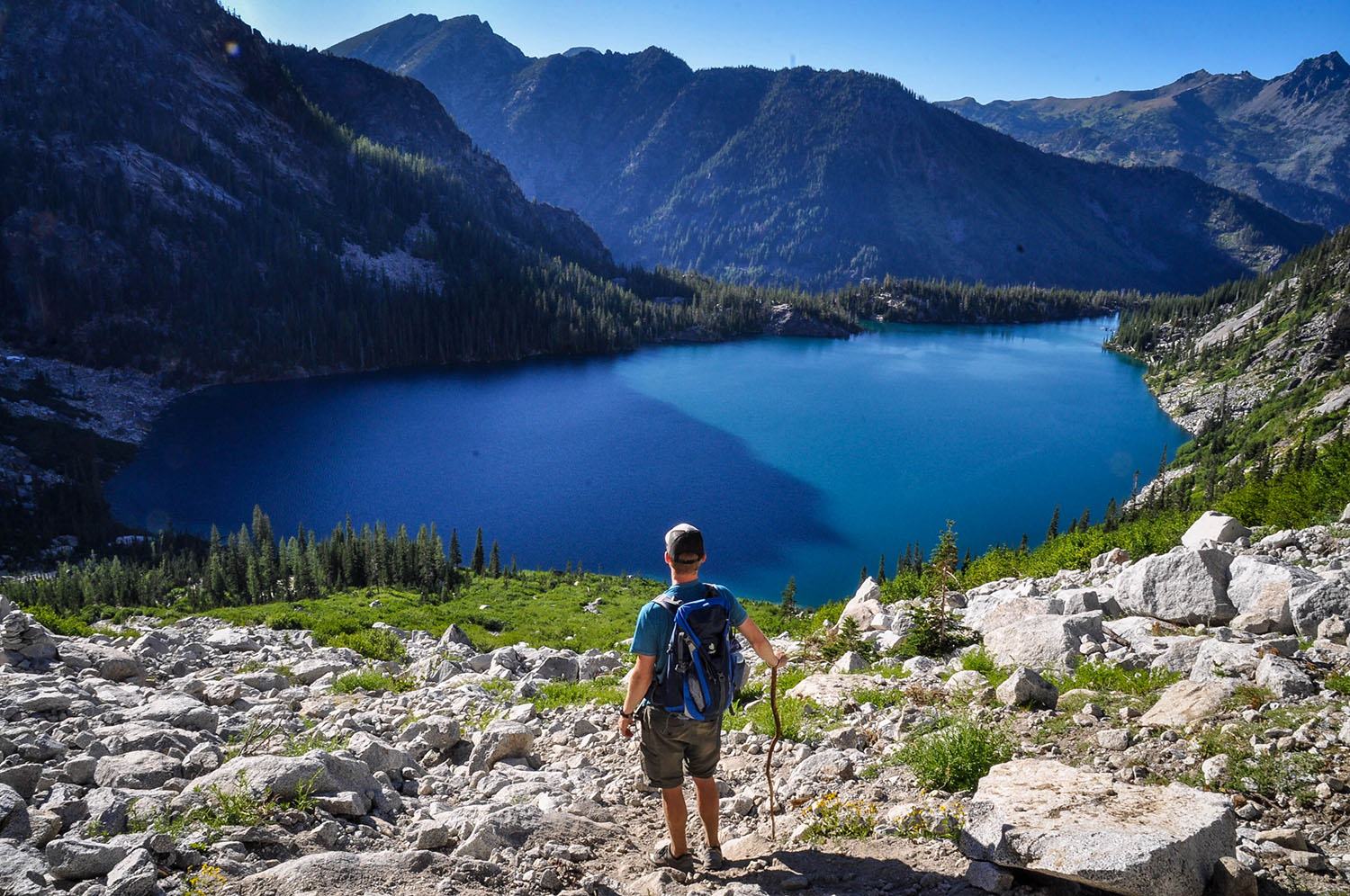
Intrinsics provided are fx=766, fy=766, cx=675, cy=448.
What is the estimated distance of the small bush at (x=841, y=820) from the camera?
6539mm

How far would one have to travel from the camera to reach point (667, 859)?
21.8 ft

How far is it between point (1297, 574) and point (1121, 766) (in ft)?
19.2

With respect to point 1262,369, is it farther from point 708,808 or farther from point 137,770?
point 137,770

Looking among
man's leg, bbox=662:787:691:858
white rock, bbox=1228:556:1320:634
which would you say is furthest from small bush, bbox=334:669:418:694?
white rock, bbox=1228:556:1320:634

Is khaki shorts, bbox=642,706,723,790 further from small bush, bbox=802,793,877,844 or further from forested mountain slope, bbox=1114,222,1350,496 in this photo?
forested mountain slope, bbox=1114,222,1350,496

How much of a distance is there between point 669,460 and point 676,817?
73605 mm

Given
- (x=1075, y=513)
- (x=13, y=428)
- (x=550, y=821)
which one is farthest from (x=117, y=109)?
(x=550, y=821)

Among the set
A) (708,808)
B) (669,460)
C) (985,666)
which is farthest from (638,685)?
(669,460)

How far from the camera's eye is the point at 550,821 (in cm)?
710

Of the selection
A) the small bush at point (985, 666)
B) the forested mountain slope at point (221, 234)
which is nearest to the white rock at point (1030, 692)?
the small bush at point (985, 666)

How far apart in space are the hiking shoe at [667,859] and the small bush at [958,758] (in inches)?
89.8

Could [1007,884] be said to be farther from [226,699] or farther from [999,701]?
[226,699]

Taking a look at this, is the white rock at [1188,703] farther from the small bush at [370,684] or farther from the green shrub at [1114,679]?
the small bush at [370,684]

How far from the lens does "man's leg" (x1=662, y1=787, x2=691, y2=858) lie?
6523 millimetres
